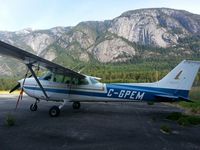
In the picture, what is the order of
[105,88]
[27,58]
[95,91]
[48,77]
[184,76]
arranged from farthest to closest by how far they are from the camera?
[48,77] → [95,91] → [105,88] → [184,76] → [27,58]

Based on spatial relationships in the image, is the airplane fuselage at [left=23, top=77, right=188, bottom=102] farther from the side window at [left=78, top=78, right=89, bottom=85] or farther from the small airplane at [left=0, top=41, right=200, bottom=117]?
the side window at [left=78, top=78, right=89, bottom=85]

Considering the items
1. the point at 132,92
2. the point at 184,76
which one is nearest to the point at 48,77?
the point at 132,92

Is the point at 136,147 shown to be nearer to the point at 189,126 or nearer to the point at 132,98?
the point at 189,126

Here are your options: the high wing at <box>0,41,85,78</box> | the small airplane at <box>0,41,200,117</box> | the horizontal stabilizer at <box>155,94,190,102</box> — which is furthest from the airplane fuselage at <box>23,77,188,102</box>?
the high wing at <box>0,41,85,78</box>

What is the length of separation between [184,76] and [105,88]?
14.4ft

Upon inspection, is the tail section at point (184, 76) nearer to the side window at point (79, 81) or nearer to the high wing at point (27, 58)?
the side window at point (79, 81)

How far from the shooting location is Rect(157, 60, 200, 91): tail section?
1419 cm

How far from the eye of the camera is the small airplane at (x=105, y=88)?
14.3m

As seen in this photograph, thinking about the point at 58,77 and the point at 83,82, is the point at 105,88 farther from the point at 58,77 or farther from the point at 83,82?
the point at 58,77

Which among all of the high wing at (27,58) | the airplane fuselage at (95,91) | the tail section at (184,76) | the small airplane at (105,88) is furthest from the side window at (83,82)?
the tail section at (184,76)

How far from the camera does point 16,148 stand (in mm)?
7586

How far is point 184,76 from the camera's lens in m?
14.3

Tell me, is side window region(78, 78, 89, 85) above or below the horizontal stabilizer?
above

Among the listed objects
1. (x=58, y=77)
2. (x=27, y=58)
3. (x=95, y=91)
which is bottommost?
(x=95, y=91)
